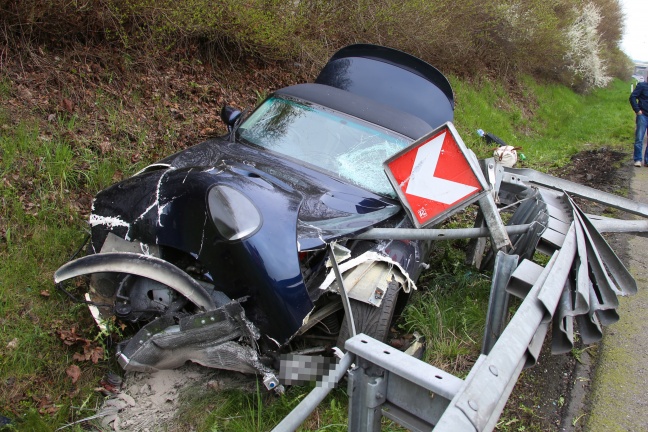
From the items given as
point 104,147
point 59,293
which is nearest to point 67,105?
point 104,147

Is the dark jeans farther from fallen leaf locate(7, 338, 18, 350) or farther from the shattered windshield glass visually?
fallen leaf locate(7, 338, 18, 350)

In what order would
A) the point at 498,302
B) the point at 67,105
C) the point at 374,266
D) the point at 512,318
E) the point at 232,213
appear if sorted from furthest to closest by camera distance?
the point at 67,105, the point at 374,266, the point at 498,302, the point at 232,213, the point at 512,318

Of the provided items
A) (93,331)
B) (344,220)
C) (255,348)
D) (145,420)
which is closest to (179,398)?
(145,420)

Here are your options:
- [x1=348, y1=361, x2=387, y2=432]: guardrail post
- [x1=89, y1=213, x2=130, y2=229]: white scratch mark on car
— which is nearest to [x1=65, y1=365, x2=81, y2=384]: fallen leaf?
[x1=89, y1=213, x2=130, y2=229]: white scratch mark on car

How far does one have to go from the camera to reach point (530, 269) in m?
2.84

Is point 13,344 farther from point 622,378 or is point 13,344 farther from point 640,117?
point 640,117

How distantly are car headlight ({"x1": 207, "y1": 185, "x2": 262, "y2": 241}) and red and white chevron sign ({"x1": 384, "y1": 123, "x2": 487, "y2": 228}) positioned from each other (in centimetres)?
103

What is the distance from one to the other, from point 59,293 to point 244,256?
5.16 ft

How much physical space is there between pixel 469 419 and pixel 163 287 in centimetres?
208

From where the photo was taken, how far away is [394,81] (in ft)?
17.8

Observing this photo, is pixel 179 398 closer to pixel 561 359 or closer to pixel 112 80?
pixel 561 359

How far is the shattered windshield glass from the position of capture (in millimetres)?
3875

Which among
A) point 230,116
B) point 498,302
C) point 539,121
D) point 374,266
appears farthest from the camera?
point 539,121

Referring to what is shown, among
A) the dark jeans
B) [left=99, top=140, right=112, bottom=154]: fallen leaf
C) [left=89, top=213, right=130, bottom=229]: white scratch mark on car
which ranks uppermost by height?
[left=89, top=213, right=130, bottom=229]: white scratch mark on car
